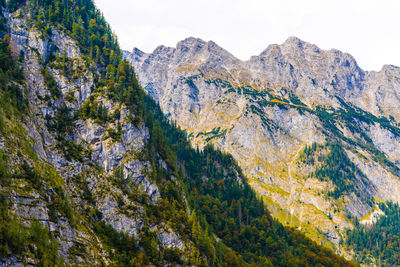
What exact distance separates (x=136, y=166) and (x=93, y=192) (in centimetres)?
2330

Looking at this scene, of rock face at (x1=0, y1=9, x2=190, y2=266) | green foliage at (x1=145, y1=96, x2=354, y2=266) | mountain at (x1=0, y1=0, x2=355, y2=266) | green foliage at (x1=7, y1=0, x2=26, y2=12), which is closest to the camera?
mountain at (x1=0, y1=0, x2=355, y2=266)

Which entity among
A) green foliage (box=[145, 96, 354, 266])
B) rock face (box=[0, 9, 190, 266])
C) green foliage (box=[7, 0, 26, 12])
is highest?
green foliage (box=[7, 0, 26, 12])

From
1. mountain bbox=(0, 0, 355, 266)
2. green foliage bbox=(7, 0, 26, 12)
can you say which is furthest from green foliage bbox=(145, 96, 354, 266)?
green foliage bbox=(7, 0, 26, 12)

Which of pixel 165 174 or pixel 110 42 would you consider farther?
pixel 110 42

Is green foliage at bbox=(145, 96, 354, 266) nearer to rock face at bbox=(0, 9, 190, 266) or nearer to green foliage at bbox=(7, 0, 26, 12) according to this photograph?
rock face at bbox=(0, 9, 190, 266)

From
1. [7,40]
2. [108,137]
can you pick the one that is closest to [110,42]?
[7,40]

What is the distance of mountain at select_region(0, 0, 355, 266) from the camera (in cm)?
7281

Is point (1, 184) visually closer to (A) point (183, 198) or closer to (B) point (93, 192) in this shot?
(B) point (93, 192)

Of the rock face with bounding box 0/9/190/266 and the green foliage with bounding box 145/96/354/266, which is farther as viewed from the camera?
the green foliage with bounding box 145/96/354/266

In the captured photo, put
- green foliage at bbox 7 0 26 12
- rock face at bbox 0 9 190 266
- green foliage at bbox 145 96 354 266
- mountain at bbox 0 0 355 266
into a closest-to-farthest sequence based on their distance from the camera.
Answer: mountain at bbox 0 0 355 266 < rock face at bbox 0 9 190 266 < green foliage at bbox 7 0 26 12 < green foliage at bbox 145 96 354 266

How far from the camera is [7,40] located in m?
124

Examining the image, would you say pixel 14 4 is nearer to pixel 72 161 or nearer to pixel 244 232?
pixel 72 161

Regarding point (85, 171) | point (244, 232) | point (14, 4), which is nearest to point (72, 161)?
point (85, 171)

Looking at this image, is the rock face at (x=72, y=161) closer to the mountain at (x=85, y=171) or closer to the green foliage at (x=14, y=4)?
the mountain at (x=85, y=171)
